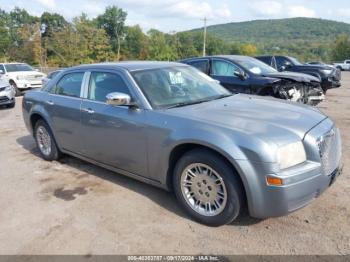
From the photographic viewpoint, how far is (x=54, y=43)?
43438 mm

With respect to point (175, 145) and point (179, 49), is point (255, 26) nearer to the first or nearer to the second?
point (179, 49)

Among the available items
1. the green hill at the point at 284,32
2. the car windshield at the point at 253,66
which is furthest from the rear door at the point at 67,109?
the green hill at the point at 284,32

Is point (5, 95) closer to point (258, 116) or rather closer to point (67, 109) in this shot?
point (67, 109)

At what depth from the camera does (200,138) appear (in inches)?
128

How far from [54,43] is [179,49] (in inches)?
1930

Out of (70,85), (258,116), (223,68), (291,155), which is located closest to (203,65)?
(223,68)

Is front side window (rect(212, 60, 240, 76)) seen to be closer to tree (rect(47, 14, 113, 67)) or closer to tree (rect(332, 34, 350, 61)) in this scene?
tree (rect(47, 14, 113, 67))

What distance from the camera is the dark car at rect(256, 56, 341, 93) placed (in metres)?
13.2

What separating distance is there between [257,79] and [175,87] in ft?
15.4

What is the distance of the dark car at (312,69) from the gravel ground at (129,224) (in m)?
9.34

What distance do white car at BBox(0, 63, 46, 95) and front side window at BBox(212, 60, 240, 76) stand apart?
1094 centimetres

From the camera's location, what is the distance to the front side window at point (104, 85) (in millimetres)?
4146

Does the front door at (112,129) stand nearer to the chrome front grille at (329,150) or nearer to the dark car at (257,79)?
the chrome front grille at (329,150)

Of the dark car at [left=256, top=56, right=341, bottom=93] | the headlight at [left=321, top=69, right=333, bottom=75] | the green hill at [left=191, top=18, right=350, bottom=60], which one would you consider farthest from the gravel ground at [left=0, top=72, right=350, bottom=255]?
the green hill at [left=191, top=18, right=350, bottom=60]
